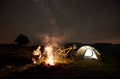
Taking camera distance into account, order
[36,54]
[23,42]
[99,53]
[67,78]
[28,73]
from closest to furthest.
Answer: [67,78]
[28,73]
[36,54]
[99,53]
[23,42]

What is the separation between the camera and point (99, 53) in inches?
778

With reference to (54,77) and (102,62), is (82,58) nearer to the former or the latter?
(102,62)

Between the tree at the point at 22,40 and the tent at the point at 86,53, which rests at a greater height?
the tree at the point at 22,40

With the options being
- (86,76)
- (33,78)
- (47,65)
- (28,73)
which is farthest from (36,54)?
(86,76)

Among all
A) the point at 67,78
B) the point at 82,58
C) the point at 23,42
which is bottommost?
the point at 67,78

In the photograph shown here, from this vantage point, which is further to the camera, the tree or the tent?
the tree

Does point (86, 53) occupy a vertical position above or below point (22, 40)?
below

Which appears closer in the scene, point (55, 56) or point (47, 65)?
point (47, 65)

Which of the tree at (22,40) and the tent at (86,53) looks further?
the tree at (22,40)

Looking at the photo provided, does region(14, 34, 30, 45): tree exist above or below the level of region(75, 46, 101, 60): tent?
above

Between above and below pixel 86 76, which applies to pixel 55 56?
above

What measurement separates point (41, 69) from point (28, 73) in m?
1.61

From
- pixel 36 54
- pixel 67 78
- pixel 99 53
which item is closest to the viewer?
pixel 67 78

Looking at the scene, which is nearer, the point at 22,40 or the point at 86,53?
the point at 86,53
